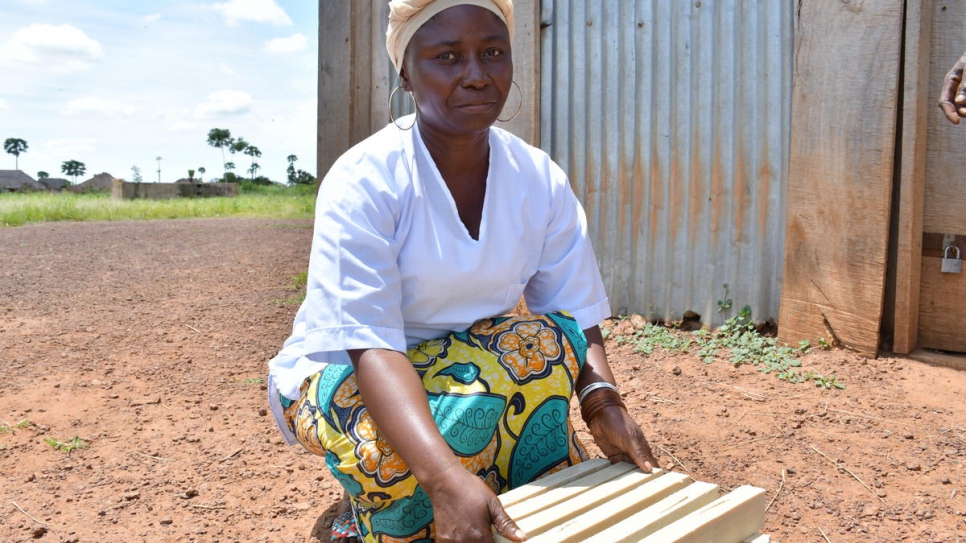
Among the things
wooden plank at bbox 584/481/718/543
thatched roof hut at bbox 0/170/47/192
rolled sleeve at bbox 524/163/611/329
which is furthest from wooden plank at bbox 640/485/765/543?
thatched roof hut at bbox 0/170/47/192

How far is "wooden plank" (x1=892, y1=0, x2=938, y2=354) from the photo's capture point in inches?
133

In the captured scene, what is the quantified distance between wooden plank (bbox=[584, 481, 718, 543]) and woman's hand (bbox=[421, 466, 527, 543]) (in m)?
0.17

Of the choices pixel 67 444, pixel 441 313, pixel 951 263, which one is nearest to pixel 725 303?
pixel 951 263

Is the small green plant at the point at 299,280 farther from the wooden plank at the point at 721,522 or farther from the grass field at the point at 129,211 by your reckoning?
the grass field at the point at 129,211

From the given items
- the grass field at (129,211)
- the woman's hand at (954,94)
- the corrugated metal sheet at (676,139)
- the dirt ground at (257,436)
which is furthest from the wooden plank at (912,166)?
the grass field at (129,211)

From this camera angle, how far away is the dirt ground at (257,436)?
236cm

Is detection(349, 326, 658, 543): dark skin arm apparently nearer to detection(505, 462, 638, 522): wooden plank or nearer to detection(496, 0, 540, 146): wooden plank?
detection(505, 462, 638, 522): wooden plank

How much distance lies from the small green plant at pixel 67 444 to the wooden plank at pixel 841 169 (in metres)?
3.10

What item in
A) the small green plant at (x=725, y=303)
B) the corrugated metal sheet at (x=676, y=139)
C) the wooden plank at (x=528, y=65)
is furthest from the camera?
the wooden plank at (x=528, y=65)

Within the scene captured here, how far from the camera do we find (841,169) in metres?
3.56

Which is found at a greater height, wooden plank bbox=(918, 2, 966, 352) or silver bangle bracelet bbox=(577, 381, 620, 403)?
wooden plank bbox=(918, 2, 966, 352)

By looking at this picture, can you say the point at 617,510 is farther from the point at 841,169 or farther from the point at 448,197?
the point at 841,169

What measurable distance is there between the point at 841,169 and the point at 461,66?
95.3 inches

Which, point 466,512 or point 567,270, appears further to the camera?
point 567,270
